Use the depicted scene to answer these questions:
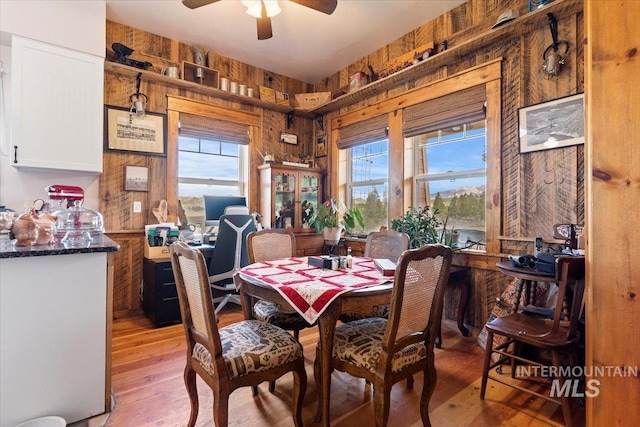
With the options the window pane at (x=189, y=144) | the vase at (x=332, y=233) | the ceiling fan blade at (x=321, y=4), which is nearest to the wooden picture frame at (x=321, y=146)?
the vase at (x=332, y=233)

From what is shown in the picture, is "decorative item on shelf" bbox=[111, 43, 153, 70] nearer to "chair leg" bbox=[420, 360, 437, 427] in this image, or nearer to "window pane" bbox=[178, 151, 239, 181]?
"window pane" bbox=[178, 151, 239, 181]

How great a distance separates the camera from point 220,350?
1.31m

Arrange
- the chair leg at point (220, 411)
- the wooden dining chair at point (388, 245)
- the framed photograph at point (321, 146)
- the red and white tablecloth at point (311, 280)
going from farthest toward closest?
the framed photograph at point (321, 146) → the wooden dining chair at point (388, 245) → the red and white tablecloth at point (311, 280) → the chair leg at point (220, 411)

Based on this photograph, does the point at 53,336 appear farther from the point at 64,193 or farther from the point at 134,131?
the point at 134,131

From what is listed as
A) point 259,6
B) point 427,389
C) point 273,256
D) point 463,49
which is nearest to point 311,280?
point 427,389

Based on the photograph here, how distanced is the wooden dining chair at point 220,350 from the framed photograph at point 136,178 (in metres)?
2.26

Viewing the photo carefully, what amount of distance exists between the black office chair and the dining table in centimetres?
134

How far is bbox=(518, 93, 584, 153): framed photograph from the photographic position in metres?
2.22

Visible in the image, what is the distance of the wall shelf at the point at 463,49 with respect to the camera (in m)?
2.21

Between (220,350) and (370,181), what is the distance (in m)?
3.11

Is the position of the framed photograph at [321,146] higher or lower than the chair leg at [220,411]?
higher

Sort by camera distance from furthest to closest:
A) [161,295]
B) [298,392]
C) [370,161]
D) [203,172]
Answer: [370,161]
[203,172]
[161,295]
[298,392]

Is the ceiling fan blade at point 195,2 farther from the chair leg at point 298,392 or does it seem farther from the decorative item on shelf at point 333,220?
the chair leg at point 298,392

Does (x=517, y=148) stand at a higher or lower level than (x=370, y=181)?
higher
